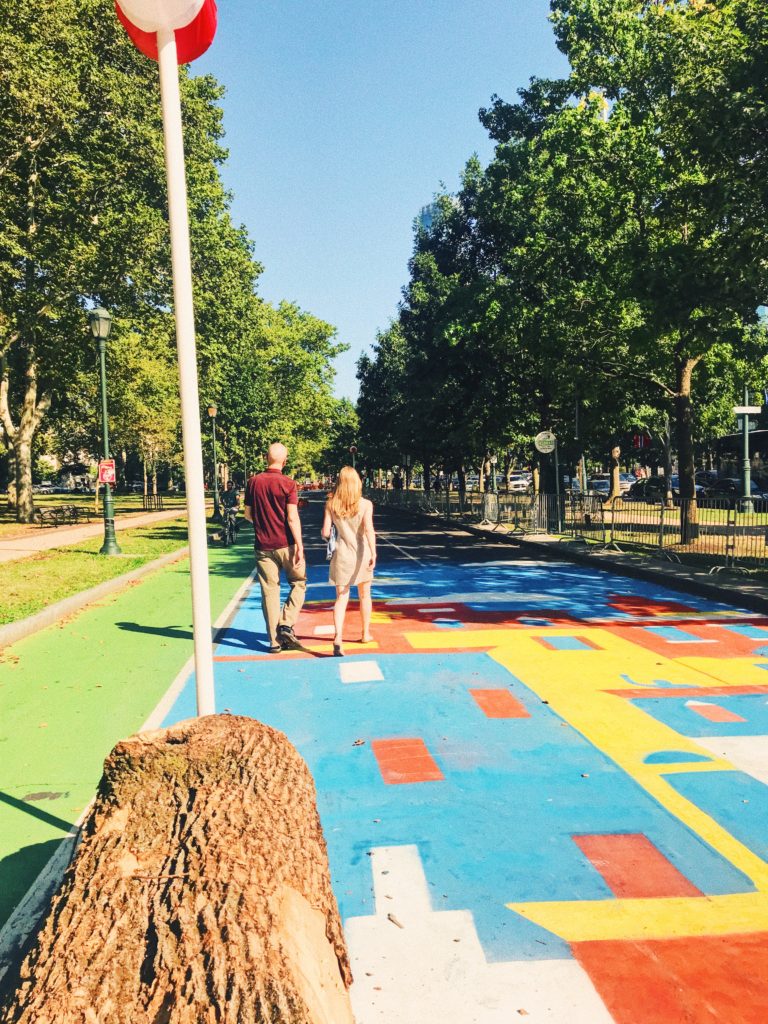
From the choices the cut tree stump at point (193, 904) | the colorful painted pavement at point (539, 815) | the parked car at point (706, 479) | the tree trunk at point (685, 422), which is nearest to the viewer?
the cut tree stump at point (193, 904)

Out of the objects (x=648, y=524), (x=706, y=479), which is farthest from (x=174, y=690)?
(x=706, y=479)

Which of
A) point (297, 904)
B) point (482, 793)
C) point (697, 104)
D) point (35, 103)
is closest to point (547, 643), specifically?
point (482, 793)

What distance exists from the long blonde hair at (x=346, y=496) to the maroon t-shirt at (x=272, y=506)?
41 centimetres

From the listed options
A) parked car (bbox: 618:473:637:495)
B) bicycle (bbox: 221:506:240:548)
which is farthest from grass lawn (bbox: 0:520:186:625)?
parked car (bbox: 618:473:637:495)

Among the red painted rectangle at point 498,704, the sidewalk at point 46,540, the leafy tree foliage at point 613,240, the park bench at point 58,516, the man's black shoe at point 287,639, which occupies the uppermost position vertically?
the leafy tree foliage at point 613,240

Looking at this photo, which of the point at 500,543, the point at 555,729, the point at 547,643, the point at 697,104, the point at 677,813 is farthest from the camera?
the point at 500,543

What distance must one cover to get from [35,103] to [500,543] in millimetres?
17428

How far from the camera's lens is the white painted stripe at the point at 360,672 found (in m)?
7.35

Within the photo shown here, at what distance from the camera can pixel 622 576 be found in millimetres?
15984

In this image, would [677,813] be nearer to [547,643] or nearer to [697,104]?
[547,643]

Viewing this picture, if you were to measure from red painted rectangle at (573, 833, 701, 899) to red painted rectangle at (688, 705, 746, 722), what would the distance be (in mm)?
2318

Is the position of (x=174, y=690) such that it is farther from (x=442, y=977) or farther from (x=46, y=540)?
(x=46, y=540)

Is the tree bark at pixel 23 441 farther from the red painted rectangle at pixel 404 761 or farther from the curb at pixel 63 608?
the red painted rectangle at pixel 404 761

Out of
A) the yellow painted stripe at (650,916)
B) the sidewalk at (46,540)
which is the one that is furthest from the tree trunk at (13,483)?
the yellow painted stripe at (650,916)
